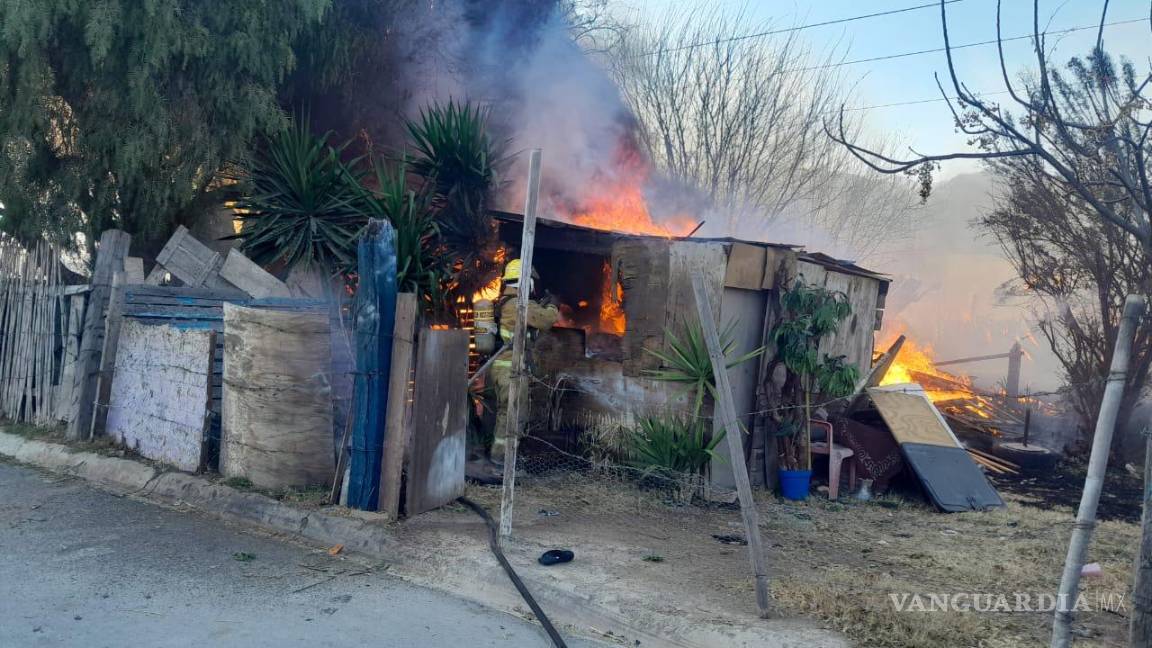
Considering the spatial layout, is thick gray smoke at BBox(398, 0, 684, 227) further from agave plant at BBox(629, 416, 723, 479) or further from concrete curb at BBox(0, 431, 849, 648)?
concrete curb at BBox(0, 431, 849, 648)

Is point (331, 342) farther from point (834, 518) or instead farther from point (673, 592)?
point (834, 518)

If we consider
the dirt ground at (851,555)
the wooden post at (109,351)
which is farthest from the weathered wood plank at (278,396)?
the wooden post at (109,351)

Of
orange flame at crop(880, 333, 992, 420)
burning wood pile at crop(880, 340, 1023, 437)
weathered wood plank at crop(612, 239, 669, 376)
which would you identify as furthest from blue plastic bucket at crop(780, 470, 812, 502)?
orange flame at crop(880, 333, 992, 420)

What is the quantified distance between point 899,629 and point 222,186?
363 inches

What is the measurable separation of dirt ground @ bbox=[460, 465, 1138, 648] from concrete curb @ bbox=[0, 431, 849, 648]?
28 cm

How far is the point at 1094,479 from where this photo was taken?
3623 mm

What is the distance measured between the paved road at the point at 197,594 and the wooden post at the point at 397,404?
642 millimetres

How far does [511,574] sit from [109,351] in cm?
562

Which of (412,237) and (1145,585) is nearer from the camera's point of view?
(1145,585)

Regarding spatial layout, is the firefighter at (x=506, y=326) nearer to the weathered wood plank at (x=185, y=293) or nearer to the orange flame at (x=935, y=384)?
the weathered wood plank at (x=185, y=293)

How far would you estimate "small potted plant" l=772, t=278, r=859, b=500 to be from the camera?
318 inches

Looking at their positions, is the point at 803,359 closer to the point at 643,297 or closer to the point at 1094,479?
the point at 643,297

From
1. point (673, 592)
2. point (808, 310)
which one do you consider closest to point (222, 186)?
point (808, 310)

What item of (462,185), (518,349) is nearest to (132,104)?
(462,185)
